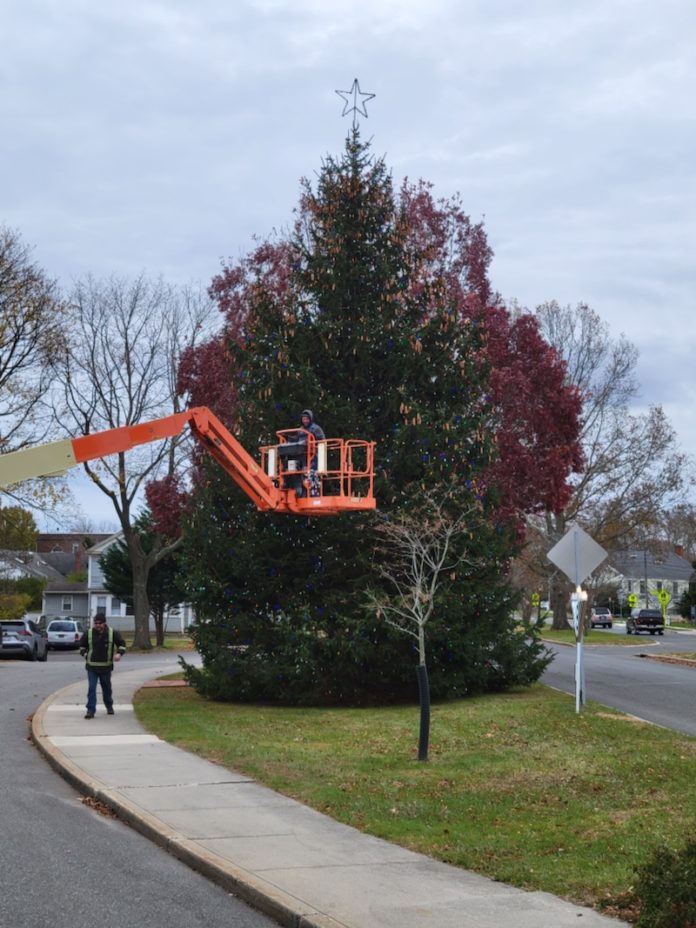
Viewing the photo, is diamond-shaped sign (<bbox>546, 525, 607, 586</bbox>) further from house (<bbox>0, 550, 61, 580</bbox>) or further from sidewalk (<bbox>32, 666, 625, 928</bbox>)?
house (<bbox>0, 550, 61, 580</bbox>)

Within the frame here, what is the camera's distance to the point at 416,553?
760 inches

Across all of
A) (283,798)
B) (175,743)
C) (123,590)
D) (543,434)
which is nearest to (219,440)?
(175,743)

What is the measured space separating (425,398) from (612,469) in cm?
3751

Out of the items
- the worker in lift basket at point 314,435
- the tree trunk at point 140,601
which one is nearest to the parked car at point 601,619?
the tree trunk at point 140,601

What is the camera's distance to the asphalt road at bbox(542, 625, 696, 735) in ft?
65.8

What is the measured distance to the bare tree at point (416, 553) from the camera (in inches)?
729

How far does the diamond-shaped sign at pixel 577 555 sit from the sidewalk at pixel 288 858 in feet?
23.5

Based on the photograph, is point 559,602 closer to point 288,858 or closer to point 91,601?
point 91,601

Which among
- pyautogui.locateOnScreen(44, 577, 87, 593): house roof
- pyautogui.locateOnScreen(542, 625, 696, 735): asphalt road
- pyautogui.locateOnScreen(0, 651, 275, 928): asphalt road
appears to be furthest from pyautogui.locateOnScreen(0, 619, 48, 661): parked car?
pyautogui.locateOnScreen(44, 577, 87, 593): house roof

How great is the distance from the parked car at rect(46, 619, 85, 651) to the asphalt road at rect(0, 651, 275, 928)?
148 ft

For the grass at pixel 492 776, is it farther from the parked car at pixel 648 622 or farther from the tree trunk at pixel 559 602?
the parked car at pixel 648 622

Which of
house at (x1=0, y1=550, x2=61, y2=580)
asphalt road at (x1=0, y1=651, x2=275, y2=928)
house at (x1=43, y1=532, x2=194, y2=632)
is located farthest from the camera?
house at (x1=43, y1=532, x2=194, y2=632)

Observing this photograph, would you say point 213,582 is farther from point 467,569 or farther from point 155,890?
point 155,890

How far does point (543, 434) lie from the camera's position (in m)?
31.0
